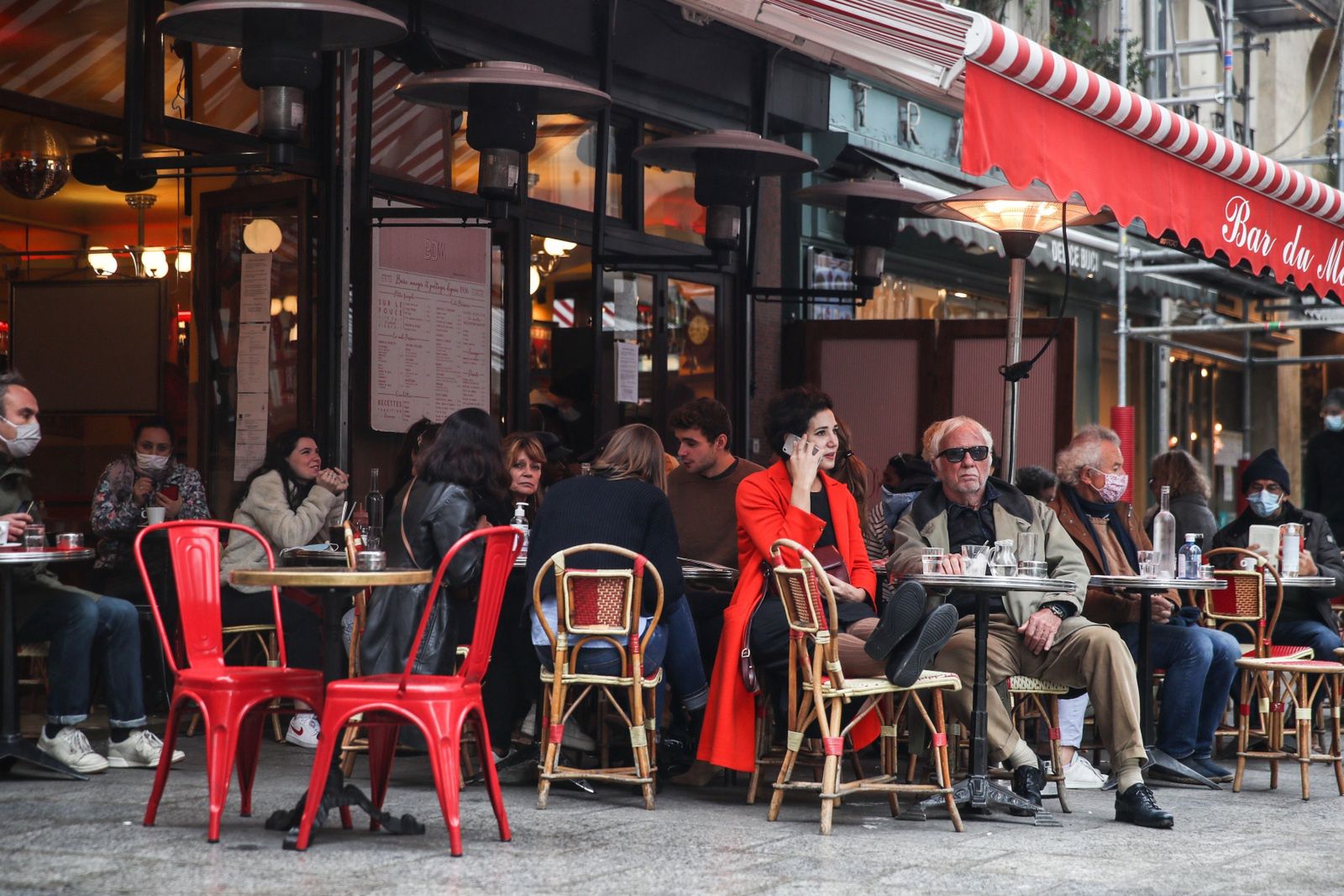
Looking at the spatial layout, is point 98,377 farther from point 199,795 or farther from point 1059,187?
point 1059,187

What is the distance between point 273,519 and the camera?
8.20 meters

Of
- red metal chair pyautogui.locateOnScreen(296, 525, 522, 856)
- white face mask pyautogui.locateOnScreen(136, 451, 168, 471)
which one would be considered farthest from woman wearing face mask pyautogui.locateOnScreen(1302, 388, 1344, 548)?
red metal chair pyautogui.locateOnScreen(296, 525, 522, 856)

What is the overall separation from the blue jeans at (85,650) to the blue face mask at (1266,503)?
5921 mm

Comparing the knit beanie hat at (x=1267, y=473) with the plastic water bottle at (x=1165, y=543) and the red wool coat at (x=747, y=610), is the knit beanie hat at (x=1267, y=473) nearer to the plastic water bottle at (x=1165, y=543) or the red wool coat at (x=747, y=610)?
the plastic water bottle at (x=1165, y=543)

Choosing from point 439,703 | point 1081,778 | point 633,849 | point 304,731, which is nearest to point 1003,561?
point 1081,778

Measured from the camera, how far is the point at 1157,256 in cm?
1527

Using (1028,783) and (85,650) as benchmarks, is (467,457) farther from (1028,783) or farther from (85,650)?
(1028,783)

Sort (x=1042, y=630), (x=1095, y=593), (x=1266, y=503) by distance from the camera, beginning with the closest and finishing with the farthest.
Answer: (x=1042, y=630) → (x=1095, y=593) → (x=1266, y=503)

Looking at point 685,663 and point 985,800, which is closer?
point 985,800

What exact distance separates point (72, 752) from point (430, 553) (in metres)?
1.65

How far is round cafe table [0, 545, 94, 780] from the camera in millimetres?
6598

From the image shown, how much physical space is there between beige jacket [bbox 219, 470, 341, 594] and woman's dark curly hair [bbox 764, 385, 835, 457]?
7.70 ft

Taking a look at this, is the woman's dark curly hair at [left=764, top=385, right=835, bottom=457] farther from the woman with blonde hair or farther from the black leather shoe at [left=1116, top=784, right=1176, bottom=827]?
the black leather shoe at [left=1116, top=784, right=1176, bottom=827]

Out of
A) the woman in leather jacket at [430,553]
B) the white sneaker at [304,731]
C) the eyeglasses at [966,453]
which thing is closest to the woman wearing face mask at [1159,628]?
the eyeglasses at [966,453]
